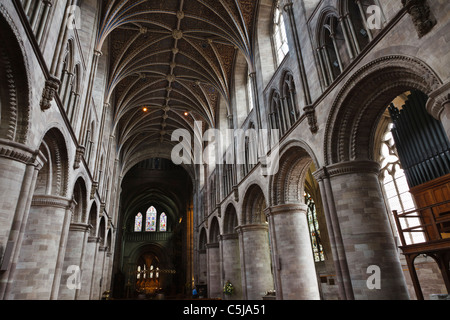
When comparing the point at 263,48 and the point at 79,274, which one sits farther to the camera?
the point at 263,48

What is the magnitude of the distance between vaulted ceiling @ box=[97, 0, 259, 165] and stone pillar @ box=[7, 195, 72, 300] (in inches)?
305

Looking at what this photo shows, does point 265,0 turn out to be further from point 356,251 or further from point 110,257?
point 110,257

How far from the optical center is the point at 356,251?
23.9ft

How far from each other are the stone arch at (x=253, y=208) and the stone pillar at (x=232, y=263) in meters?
3.73

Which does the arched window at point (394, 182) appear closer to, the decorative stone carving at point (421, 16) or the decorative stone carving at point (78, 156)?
the decorative stone carving at point (421, 16)

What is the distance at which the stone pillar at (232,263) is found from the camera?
59.1 ft

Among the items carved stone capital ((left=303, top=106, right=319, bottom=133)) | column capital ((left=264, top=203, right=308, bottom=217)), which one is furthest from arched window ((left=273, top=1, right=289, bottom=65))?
column capital ((left=264, top=203, right=308, bottom=217))

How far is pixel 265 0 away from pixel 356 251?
41.3ft

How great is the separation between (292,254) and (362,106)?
6064mm
